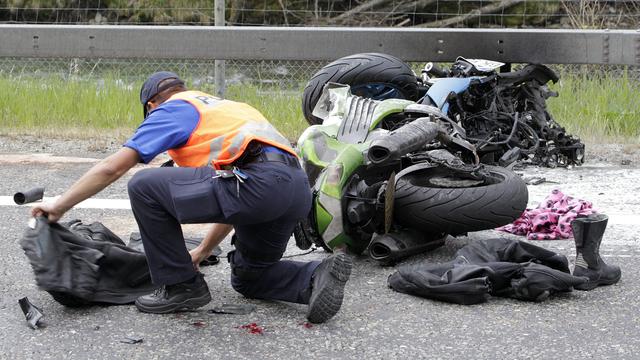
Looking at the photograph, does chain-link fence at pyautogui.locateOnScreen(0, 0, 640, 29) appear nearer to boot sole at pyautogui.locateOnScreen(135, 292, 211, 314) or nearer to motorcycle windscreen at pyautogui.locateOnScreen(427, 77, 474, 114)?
motorcycle windscreen at pyautogui.locateOnScreen(427, 77, 474, 114)

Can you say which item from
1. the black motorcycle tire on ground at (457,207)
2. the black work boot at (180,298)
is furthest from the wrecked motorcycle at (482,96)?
the black work boot at (180,298)

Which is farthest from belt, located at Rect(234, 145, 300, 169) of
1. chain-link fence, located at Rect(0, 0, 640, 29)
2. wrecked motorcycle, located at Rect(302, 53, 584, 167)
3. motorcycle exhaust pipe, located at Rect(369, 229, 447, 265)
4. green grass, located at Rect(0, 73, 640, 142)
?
chain-link fence, located at Rect(0, 0, 640, 29)

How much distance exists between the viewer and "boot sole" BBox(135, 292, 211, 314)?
4602 millimetres

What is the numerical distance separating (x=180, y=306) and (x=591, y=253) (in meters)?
1.98

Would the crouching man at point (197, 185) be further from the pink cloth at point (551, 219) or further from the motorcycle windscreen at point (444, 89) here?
the motorcycle windscreen at point (444, 89)

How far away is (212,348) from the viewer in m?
4.24

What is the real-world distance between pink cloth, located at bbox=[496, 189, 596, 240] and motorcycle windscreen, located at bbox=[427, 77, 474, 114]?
3.56ft

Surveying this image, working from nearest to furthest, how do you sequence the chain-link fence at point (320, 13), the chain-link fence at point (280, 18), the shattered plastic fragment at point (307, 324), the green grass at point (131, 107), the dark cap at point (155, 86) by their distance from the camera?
→ the shattered plastic fragment at point (307, 324) → the dark cap at point (155, 86) → the green grass at point (131, 107) → the chain-link fence at point (280, 18) → the chain-link fence at point (320, 13)

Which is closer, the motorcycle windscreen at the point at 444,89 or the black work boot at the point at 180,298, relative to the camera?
the black work boot at the point at 180,298

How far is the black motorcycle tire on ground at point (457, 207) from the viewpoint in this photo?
5.30 meters

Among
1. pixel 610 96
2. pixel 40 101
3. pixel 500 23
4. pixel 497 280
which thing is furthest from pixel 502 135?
pixel 500 23

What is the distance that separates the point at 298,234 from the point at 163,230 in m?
1.09

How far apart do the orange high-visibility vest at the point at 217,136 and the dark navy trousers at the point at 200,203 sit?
7 centimetres

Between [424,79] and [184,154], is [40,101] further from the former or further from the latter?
[184,154]
